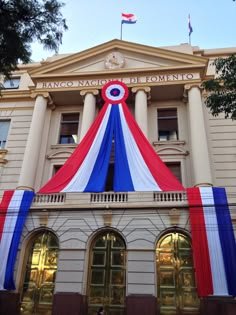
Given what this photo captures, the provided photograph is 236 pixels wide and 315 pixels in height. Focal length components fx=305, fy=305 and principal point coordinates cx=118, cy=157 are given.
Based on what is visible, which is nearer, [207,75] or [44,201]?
[44,201]

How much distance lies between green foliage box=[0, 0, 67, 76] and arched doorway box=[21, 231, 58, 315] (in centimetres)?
883

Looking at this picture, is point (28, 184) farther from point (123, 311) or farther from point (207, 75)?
point (207, 75)

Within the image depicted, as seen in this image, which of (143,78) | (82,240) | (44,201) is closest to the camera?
(82,240)

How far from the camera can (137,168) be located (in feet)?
39.9

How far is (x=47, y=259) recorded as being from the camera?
14.2 metres

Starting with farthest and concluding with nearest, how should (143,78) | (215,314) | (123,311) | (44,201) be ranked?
1. (143,78)
2. (44,201)
3. (123,311)
4. (215,314)

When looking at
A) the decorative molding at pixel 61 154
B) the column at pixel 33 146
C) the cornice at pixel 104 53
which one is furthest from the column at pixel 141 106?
the column at pixel 33 146

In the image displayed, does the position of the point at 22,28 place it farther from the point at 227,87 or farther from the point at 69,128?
the point at 69,128

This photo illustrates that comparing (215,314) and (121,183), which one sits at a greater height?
(121,183)

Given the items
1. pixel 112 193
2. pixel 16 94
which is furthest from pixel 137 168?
pixel 16 94

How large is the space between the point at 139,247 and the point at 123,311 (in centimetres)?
271

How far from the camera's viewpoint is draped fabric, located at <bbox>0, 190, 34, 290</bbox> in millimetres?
13156

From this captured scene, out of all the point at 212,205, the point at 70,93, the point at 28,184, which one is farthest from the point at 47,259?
the point at 70,93

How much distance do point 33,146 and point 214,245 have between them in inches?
404
